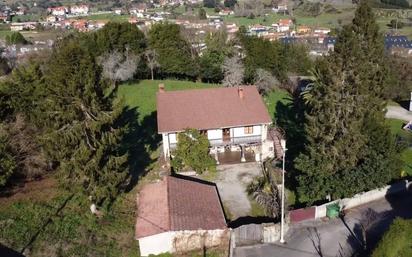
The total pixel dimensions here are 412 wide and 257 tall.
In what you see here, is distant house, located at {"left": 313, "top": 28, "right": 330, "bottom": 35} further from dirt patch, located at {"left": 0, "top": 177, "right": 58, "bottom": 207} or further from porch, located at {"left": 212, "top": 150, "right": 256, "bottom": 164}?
dirt patch, located at {"left": 0, "top": 177, "right": 58, "bottom": 207}

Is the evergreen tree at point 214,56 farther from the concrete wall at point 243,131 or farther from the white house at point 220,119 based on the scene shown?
the concrete wall at point 243,131

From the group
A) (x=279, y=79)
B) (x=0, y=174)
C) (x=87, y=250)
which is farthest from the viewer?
(x=279, y=79)

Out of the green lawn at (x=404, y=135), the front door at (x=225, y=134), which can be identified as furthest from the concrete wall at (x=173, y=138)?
the green lawn at (x=404, y=135)

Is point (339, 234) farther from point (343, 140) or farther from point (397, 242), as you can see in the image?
point (343, 140)

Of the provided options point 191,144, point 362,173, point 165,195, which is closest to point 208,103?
point 191,144

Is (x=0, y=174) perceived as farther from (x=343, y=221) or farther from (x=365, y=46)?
(x=365, y=46)
